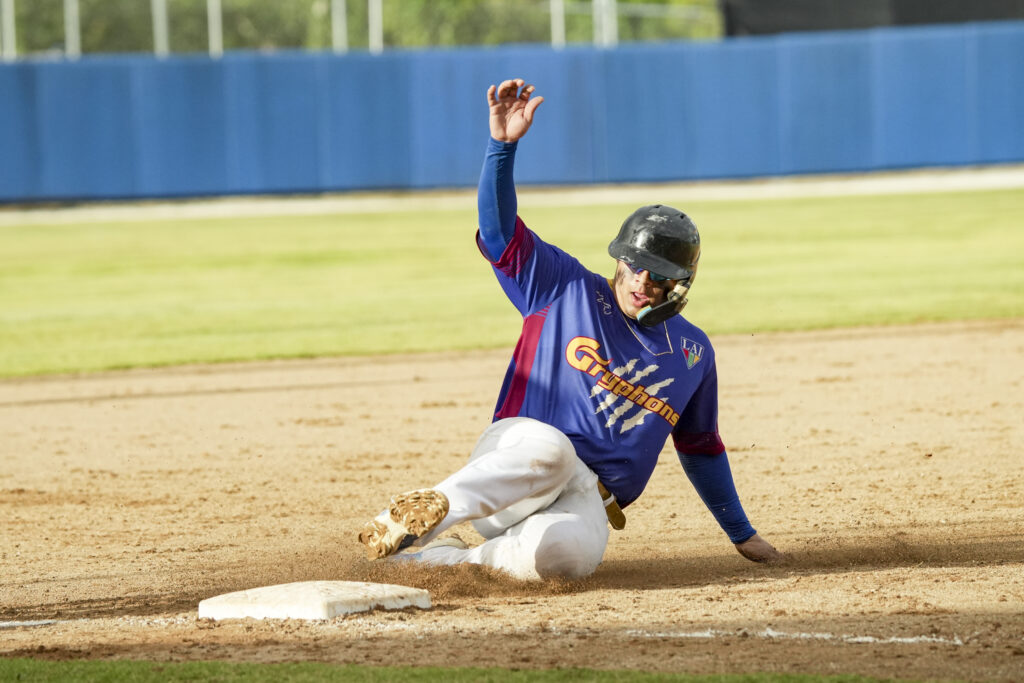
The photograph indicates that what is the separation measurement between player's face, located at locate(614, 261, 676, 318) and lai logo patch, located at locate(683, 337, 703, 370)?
8.1 inches

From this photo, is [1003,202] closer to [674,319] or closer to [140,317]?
[140,317]

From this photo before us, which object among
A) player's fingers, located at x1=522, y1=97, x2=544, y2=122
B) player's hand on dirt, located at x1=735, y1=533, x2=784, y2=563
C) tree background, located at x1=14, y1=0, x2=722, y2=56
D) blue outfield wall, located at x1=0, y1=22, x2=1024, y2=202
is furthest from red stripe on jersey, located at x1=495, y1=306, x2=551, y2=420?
tree background, located at x1=14, y1=0, x2=722, y2=56

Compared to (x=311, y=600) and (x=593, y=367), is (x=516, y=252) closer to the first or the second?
(x=593, y=367)

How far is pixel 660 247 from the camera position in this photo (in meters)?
4.00

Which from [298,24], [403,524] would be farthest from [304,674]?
[298,24]

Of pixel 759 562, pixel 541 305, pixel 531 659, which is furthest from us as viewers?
pixel 759 562

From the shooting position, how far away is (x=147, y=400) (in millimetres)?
8156

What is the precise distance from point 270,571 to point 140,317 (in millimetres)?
8068

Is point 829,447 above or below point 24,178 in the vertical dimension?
below

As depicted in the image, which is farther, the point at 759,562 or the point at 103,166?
the point at 103,166

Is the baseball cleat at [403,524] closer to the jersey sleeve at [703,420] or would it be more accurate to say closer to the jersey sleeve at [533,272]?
the jersey sleeve at [533,272]

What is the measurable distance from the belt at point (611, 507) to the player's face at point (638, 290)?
555 mm

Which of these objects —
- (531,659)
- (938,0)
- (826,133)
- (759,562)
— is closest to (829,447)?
(759,562)

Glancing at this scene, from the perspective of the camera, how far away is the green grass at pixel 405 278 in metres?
10.5
